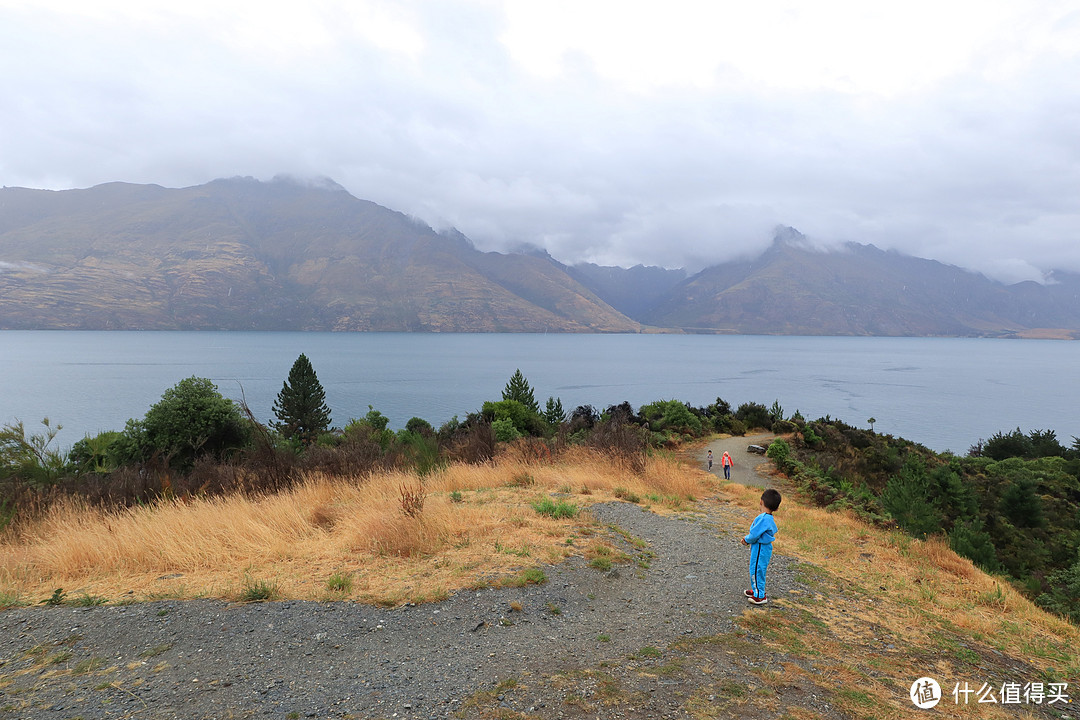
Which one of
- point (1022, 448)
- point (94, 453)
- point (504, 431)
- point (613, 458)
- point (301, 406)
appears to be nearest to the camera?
point (613, 458)

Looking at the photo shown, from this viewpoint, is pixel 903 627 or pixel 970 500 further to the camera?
pixel 970 500

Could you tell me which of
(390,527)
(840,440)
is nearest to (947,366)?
(840,440)

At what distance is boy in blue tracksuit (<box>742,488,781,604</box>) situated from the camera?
5.75 metres

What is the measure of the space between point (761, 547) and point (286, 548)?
6014 mm

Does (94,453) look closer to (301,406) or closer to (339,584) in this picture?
(339,584)

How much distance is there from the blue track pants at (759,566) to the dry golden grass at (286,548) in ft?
7.24

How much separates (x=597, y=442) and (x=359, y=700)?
12.3 metres

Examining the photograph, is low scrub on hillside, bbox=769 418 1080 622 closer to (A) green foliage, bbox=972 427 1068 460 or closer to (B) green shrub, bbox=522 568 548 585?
(A) green foliage, bbox=972 427 1068 460

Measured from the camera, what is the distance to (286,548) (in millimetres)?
6879

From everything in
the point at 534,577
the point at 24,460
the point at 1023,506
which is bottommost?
the point at 1023,506

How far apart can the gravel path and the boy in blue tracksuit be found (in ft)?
0.81

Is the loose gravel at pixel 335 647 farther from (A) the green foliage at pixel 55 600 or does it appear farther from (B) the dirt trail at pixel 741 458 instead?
(B) the dirt trail at pixel 741 458

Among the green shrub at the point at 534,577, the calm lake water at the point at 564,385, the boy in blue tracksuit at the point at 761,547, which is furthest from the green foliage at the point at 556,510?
the calm lake water at the point at 564,385

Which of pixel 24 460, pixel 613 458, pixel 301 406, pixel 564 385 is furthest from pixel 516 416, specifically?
pixel 564 385
